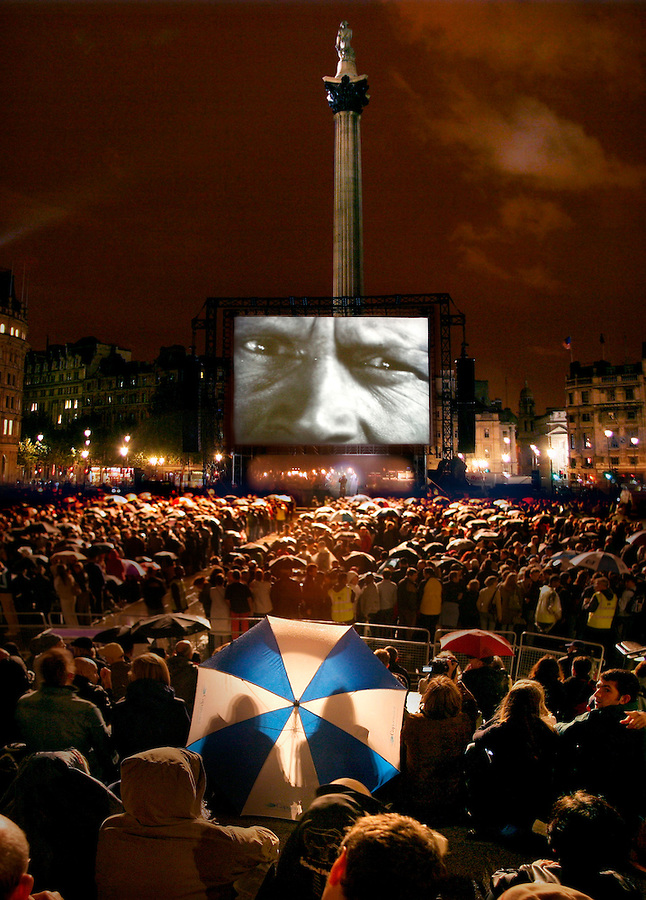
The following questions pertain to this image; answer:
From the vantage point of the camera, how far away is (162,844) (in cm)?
261

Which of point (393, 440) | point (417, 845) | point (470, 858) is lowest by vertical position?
point (470, 858)

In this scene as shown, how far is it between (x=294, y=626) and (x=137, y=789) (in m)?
1.93

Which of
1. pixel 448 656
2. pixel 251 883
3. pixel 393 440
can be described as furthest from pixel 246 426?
pixel 251 883

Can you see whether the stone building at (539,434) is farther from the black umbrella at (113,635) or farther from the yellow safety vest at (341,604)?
the black umbrella at (113,635)

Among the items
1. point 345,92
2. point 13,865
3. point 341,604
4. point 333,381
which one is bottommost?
point 341,604

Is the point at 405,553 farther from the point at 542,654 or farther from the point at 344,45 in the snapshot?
the point at 344,45

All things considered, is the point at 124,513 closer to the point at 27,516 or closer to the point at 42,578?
the point at 27,516

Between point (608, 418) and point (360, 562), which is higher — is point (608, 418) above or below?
above

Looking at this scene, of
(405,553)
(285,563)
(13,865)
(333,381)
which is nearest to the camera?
(13,865)

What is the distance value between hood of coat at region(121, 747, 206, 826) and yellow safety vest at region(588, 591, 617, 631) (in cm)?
727

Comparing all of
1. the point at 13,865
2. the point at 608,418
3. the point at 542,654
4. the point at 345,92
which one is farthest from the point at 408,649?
the point at 608,418

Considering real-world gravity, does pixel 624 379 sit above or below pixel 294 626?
above

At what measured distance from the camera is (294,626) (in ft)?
14.7

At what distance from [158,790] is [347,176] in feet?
167
